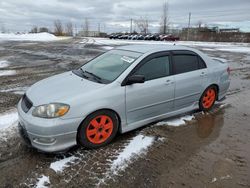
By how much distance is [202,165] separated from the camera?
3412 mm

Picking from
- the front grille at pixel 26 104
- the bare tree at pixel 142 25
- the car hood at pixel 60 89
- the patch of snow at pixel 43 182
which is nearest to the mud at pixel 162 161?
the patch of snow at pixel 43 182

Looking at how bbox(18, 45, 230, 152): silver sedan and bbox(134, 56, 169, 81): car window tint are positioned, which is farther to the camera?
bbox(134, 56, 169, 81): car window tint

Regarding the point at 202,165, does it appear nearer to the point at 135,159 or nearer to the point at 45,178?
the point at 135,159

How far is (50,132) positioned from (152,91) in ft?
6.24

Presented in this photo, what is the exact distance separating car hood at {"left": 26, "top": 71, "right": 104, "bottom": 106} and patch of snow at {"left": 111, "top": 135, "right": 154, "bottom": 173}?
1.11 m

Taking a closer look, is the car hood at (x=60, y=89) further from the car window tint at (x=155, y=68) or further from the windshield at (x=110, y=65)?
the car window tint at (x=155, y=68)

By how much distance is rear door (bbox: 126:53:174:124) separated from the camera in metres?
4.08

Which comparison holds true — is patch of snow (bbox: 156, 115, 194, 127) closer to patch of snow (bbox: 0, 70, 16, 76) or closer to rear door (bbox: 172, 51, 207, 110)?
rear door (bbox: 172, 51, 207, 110)

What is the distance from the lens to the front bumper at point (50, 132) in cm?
333

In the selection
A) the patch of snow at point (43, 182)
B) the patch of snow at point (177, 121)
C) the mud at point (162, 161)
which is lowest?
the patch of snow at point (43, 182)

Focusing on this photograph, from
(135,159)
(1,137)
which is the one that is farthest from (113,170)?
(1,137)

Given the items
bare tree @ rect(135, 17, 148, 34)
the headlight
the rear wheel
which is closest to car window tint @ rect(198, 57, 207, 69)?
the rear wheel

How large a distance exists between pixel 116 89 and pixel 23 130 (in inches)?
61.3

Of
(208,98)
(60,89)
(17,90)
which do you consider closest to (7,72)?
(17,90)
